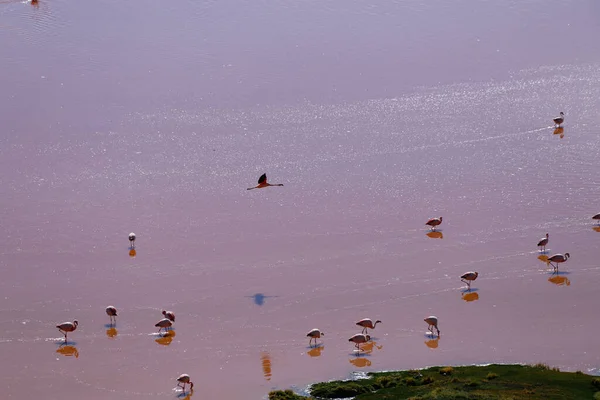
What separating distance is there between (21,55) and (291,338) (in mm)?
16071

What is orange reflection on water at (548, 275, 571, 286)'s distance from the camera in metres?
21.8

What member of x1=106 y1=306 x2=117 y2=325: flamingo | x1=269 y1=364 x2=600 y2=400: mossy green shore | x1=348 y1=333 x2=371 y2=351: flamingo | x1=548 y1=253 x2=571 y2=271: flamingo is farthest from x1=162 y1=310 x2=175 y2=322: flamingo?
x1=548 y1=253 x2=571 y2=271: flamingo

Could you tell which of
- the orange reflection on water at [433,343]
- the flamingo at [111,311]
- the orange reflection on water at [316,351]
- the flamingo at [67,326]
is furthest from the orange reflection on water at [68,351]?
the orange reflection on water at [433,343]

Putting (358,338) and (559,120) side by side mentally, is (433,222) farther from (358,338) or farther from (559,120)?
(559,120)

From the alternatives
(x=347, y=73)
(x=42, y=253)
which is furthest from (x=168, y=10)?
(x=42, y=253)

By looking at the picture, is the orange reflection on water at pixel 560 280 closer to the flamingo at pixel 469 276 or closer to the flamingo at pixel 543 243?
the flamingo at pixel 543 243

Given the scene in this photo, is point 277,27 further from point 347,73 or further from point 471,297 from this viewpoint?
point 471,297

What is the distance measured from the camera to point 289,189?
24844 mm

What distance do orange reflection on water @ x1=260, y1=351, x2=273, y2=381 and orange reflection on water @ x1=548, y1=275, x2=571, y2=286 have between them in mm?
6382

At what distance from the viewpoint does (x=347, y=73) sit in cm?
2988

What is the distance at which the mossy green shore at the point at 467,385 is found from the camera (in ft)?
57.6

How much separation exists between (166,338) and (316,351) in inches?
115

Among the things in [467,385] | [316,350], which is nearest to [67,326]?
[316,350]

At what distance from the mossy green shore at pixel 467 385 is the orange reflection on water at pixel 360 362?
14.9 inches
